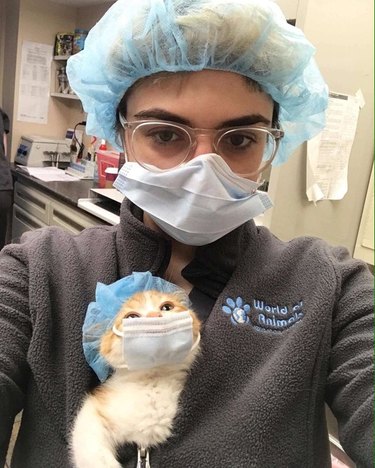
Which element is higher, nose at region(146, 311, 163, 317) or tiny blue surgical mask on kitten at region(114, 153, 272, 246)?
tiny blue surgical mask on kitten at region(114, 153, 272, 246)

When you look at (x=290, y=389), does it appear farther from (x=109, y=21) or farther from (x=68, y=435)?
(x=109, y=21)

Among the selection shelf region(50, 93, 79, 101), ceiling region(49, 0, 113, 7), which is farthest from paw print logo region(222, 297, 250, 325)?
ceiling region(49, 0, 113, 7)

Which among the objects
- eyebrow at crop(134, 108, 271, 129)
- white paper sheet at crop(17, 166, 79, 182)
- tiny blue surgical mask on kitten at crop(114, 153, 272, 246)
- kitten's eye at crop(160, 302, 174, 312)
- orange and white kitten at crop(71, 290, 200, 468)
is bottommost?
white paper sheet at crop(17, 166, 79, 182)

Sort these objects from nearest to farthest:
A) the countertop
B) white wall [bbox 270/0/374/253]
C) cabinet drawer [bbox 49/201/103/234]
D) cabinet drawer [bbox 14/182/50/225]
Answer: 1. white wall [bbox 270/0/374/253]
2. cabinet drawer [bbox 49/201/103/234]
3. the countertop
4. cabinet drawer [bbox 14/182/50/225]

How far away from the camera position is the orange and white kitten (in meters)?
0.60

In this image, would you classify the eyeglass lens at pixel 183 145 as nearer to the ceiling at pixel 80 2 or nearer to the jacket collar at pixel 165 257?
the jacket collar at pixel 165 257

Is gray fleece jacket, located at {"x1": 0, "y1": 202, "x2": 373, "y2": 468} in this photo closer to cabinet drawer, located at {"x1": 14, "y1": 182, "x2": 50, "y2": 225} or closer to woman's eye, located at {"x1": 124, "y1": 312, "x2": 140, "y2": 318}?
woman's eye, located at {"x1": 124, "y1": 312, "x2": 140, "y2": 318}

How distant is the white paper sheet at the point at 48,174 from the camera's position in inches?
118

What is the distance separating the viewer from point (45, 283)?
28.5 inches

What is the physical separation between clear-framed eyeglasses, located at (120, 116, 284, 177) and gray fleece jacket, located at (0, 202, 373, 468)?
182mm

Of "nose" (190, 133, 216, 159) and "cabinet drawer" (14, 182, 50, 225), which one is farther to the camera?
"cabinet drawer" (14, 182, 50, 225)

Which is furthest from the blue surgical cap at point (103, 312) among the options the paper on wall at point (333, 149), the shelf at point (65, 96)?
the shelf at point (65, 96)

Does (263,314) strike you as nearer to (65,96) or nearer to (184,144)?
(184,144)

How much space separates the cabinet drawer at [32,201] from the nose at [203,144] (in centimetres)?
214
